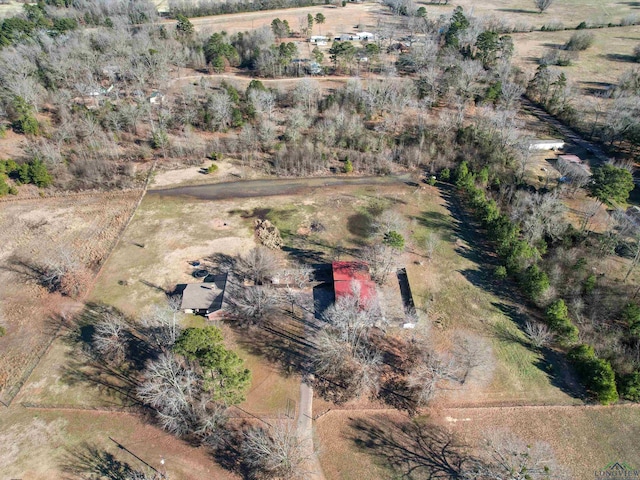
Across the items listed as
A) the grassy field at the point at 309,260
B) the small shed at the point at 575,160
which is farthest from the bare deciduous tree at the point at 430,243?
the small shed at the point at 575,160

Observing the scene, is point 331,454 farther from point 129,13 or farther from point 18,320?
point 129,13

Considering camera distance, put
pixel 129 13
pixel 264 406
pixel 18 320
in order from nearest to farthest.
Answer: pixel 264 406
pixel 18 320
pixel 129 13

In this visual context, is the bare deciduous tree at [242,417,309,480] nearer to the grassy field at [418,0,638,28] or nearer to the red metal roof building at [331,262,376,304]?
the red metal roof building at [331,262,376,304]

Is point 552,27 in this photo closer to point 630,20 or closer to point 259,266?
point 630,20

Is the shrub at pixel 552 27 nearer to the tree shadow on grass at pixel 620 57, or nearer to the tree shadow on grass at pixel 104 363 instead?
the tree shadow on grass at pixel 620 57

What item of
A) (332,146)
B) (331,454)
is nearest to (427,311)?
(331,454)

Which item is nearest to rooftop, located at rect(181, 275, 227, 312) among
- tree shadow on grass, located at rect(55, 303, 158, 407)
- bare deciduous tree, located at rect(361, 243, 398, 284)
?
tree shadow on grass, located at rect(55, 303, 158, 407)
